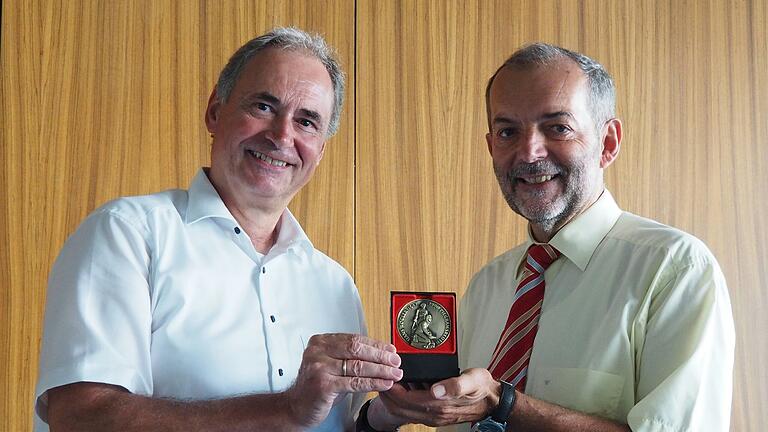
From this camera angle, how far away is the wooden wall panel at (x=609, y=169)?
9.13ft

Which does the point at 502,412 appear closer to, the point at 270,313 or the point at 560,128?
the point at 270,313

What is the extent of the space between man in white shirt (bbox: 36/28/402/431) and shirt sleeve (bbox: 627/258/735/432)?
0.55 meters

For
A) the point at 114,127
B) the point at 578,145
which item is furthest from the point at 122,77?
the point at 578,145

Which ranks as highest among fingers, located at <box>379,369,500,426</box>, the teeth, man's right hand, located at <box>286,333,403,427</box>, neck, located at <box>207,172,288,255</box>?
the teeth

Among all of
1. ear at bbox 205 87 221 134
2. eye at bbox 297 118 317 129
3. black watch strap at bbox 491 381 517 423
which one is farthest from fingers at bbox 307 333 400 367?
ear at bbox 205 87 221 134

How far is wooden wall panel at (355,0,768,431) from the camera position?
2783 millimetres

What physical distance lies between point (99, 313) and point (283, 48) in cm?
68

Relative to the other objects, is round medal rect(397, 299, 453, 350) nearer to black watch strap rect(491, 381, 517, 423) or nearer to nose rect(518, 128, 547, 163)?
black watch strap rect(491, 381, 517, 423)

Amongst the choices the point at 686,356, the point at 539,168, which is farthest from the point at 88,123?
the point at 686,356

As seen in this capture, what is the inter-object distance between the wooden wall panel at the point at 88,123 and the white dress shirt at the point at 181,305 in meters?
0.85

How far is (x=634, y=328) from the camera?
1.74 m

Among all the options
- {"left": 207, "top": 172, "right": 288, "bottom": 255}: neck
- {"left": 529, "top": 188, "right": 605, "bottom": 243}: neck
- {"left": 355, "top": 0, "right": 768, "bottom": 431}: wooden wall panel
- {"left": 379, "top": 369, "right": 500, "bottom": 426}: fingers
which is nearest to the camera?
{"left": 379, "top": 369, "right": 500, "bottom": 426}: fingers

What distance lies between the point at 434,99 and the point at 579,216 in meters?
0.98

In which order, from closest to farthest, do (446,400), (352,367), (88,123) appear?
1. (352,367)
2. (446,400)
3. (88,123)
